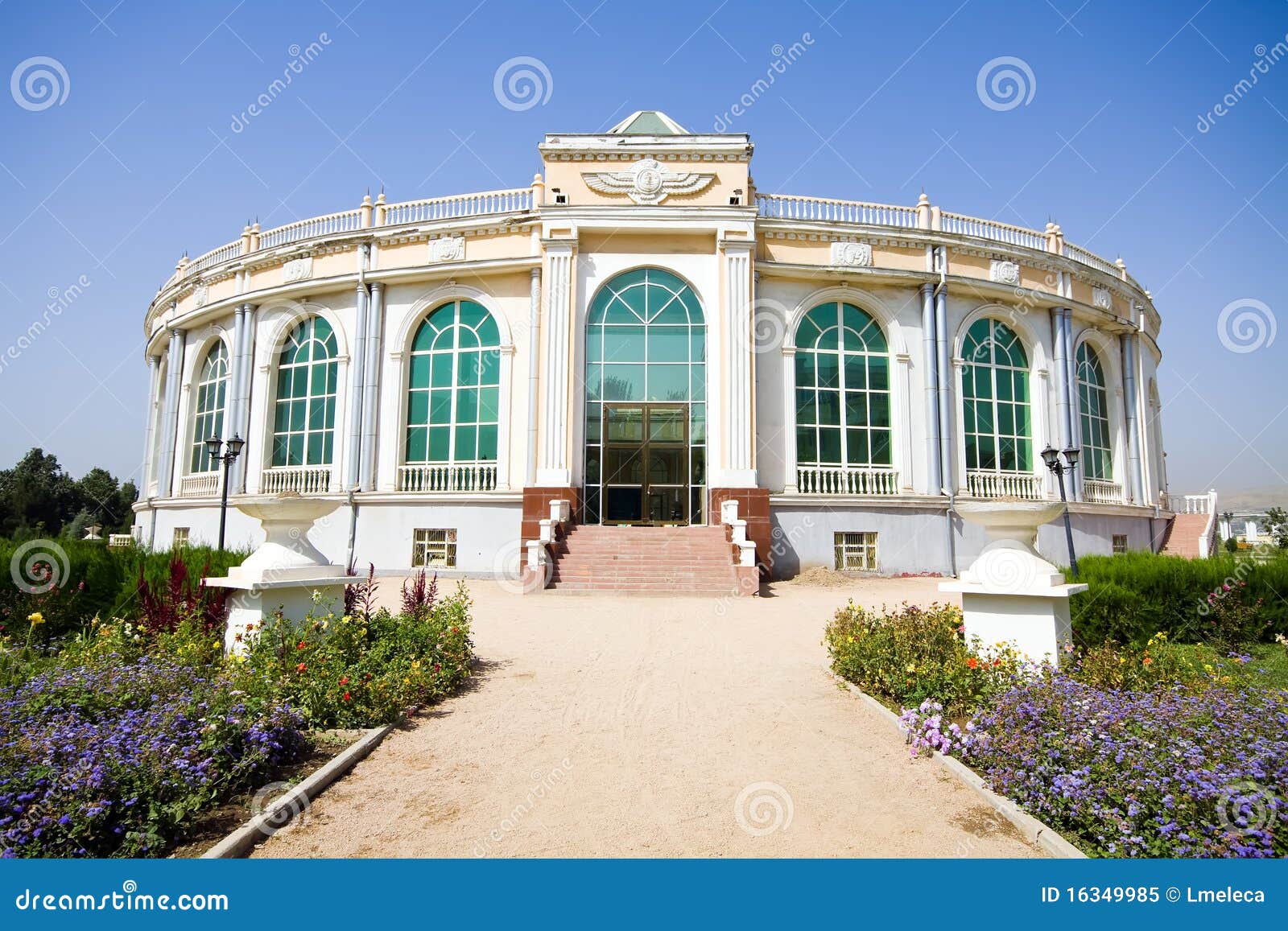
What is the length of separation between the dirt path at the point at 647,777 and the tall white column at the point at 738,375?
876cm

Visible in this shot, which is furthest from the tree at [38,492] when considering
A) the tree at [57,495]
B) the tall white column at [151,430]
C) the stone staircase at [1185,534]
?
the stone staircase at [1185,534]

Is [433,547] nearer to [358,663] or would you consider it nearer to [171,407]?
[358,663]

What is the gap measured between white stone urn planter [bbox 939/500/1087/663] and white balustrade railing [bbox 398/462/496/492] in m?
13.6

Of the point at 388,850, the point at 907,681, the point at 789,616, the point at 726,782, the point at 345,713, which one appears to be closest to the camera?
the point at 388,850

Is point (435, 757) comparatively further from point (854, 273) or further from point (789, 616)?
point (854, 273)

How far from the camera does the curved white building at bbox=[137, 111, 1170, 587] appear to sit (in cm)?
1783

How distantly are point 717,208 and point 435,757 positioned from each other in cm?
1581

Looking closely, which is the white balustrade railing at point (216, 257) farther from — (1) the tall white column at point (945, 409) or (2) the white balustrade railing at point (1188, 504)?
(2) the white balustrade railing at point (1188, 504)

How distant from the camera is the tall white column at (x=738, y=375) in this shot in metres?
17.1

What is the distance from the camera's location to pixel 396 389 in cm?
1923

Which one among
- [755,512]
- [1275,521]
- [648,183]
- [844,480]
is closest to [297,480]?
[648,183]

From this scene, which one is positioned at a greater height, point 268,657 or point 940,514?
point 940,514

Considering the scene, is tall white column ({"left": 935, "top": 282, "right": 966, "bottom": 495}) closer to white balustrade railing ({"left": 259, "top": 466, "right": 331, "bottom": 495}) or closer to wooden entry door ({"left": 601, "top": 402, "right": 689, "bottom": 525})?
wooden entry door ({"left": 601, "top": 402, "right": 689, "bottom": 525})

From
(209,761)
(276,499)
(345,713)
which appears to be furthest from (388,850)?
(276,499)
